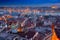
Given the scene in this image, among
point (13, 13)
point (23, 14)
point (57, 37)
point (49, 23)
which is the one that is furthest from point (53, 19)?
point (13, 13)

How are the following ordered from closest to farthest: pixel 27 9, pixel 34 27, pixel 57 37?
pixel 57 37
pixel 34 27
pixel 27 9

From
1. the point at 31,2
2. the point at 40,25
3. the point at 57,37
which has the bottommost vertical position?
the point at 57,37

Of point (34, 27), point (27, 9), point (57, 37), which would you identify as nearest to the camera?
point (57, 37)

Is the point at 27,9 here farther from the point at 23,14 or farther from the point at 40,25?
the point at 40,25

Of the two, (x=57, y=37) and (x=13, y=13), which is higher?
(x=13, y=13)

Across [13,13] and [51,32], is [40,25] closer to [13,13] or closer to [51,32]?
[51,32]

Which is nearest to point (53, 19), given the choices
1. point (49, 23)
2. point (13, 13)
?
point (49, 23)

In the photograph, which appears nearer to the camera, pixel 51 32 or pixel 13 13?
pixel 51 32
